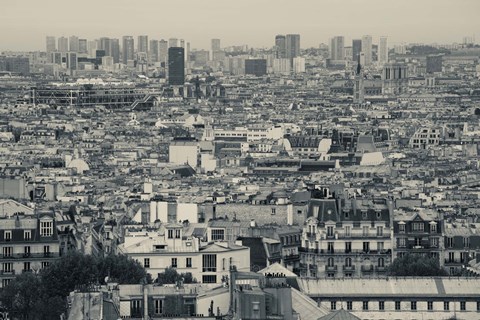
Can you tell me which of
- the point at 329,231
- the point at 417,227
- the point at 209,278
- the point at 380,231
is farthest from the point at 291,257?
the point at 209,278

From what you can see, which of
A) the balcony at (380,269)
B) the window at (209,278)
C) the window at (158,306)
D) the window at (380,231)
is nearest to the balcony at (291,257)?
the window at (380,231)

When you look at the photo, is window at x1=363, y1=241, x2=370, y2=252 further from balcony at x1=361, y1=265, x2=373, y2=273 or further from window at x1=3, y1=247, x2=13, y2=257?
window at x1=3, y1=247, x2=13, y2=257

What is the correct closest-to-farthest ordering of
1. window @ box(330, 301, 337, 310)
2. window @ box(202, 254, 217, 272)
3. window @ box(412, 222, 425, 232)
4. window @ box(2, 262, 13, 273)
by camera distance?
window @ box(330, 301, 337, 310), window @ box(202, 254, 217, 272), window @ box(2, 262, 13, 273), window @ box(412, 222, 425, 232)

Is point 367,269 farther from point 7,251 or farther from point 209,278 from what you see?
point 7,251

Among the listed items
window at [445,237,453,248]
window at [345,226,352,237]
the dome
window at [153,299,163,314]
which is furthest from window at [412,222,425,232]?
the dome

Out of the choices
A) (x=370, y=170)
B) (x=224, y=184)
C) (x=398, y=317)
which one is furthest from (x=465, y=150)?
(x=398, y=317)

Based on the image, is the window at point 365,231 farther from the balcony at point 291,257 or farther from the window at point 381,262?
the balcony at point 291,257

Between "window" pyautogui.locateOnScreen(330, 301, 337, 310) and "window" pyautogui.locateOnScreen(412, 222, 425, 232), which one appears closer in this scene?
"window" pyautogui.locateOnScreen(330, 301, 337, 310)
